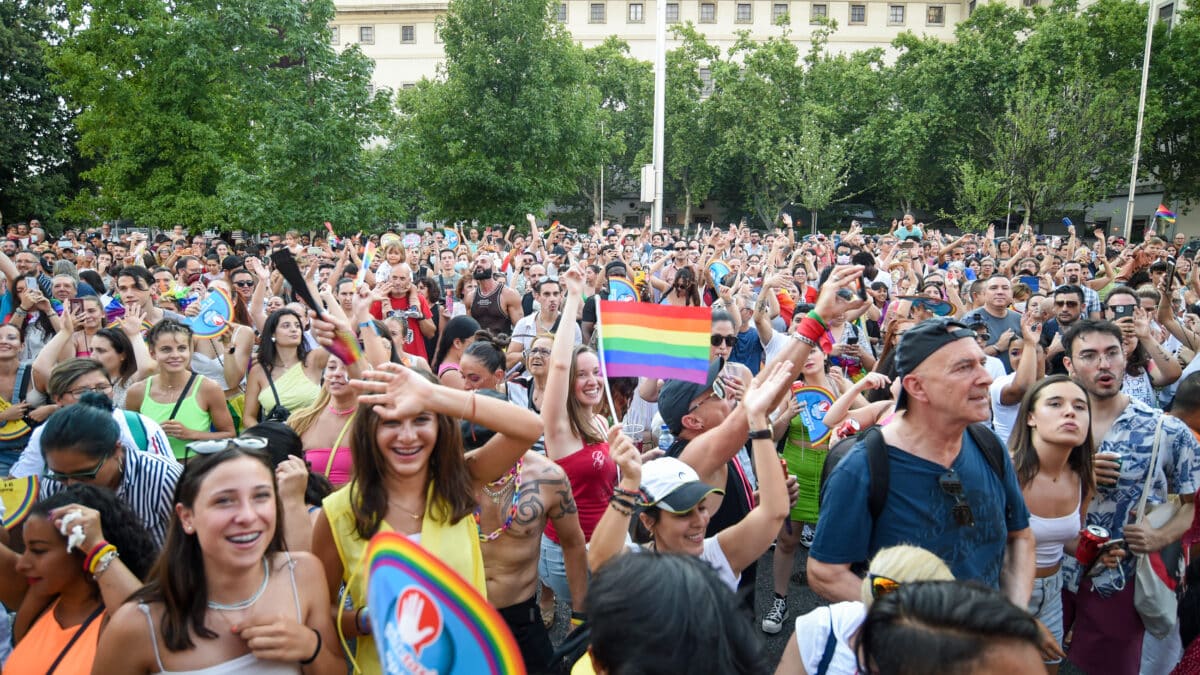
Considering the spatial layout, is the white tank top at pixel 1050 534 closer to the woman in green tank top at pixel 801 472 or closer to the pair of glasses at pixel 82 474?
the woman in green tank top at pixel 801 472

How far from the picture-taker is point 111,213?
23.6 m

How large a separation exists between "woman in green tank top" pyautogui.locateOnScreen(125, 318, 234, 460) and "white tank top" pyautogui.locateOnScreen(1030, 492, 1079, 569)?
14.5ft

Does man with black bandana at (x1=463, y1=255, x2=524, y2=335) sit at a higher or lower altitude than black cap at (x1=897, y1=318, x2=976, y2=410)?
lower

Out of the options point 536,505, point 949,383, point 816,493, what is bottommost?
point 816,493

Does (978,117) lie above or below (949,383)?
above

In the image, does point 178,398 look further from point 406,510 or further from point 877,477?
point 877,477

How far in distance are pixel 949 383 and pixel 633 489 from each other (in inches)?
46.6

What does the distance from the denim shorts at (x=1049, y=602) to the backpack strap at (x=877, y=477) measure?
4.37ft

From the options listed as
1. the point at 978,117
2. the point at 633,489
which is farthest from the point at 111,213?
the point at 978,117

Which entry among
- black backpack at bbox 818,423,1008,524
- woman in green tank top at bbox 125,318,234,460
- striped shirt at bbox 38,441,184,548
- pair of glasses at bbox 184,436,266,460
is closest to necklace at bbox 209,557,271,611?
pair of glasses at bbox 184,436,266,460

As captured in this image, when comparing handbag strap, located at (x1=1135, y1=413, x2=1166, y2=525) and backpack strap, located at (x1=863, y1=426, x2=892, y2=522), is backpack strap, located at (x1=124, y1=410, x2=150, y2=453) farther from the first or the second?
handbag strap, located at (x1=1135, y1=413, x2=1166, y2=525)

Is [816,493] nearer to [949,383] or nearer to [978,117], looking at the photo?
[949,383]

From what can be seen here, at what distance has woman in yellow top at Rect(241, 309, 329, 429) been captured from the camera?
5355mm

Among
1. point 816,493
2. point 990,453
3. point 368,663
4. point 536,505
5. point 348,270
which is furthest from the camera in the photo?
point 348,270
